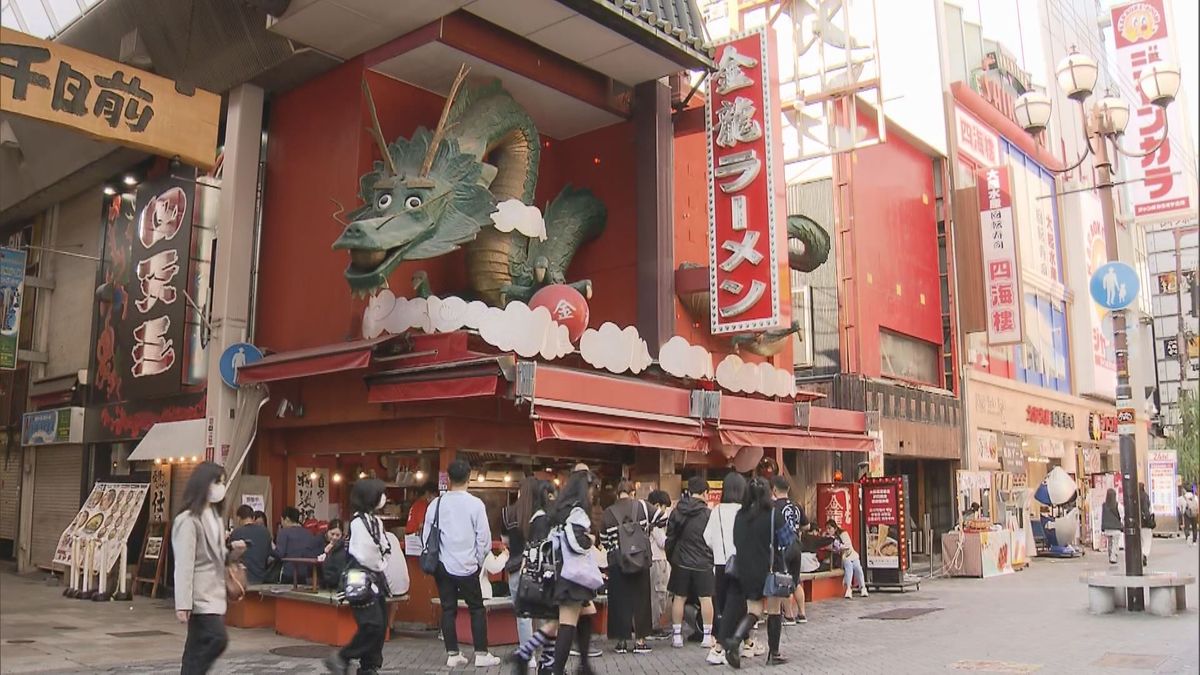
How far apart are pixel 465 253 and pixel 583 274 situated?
2.46m

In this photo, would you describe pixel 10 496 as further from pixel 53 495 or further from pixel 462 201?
pixel 462 201

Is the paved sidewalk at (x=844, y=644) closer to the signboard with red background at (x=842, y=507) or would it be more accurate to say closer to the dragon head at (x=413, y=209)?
the signboard with red background at (x=842, y=507)

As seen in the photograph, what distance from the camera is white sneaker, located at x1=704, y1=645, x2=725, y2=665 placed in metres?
9.38

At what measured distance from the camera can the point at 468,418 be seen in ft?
39.2

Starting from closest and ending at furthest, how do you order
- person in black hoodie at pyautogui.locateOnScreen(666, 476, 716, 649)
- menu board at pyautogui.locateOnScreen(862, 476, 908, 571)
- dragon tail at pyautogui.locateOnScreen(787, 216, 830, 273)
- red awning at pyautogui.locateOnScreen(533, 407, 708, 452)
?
person in black hoodie at pyautogui.locateOnScreen(666, 476, 716, 649)
red awning at pyautogui.locateOnScreen(533, 407, 708, 452)
menu board at pyautogui.locateOnScreen(862, 476, 908, 571)
dragon tail at pyautogui.locateOnScreen(787, 216, 830, 273)

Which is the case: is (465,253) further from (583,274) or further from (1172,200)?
(1172,200)

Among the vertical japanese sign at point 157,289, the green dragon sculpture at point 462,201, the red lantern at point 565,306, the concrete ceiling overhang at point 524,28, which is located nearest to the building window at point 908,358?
the concrete ceiling overhang at point 524,28

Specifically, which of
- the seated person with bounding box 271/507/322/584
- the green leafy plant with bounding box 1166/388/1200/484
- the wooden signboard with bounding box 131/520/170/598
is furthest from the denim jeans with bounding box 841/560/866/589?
the wooden signboard with bounding box 131/520/170/598

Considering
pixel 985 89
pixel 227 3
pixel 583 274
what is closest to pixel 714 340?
pixel 583 274

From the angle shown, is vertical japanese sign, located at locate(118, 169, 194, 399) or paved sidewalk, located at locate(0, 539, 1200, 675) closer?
paved sidewalk, located at locate(0, 539, 1200, 675)

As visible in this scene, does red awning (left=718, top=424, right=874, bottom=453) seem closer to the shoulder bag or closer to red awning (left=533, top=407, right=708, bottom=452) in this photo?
red awning (left=533, top=407, right=708, bottom=452)

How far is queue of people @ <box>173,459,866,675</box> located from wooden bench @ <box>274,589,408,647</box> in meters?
0.60

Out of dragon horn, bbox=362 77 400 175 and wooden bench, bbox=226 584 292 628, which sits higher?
dragon horn, bbox=362 77 400 175

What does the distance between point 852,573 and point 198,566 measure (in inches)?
450
